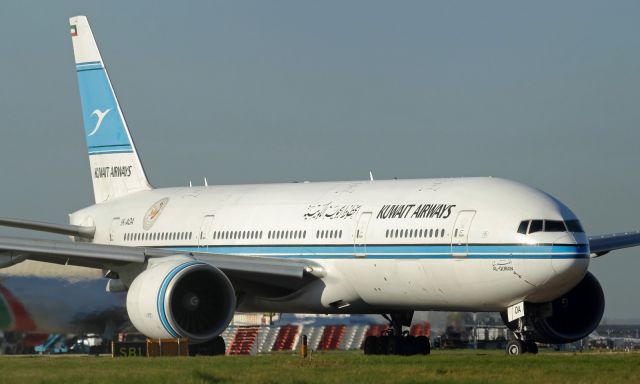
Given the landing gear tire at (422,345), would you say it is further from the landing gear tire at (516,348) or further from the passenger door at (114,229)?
the passenger door at (114,229)

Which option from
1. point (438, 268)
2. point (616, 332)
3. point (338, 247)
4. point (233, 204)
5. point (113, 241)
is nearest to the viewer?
point (438, 268)

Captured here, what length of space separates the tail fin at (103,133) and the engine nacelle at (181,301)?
11.2 metres

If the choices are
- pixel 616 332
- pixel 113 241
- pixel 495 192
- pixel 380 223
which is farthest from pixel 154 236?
pixel 616 332

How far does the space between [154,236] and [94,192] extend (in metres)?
6.13

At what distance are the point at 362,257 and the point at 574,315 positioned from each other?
5919 mm

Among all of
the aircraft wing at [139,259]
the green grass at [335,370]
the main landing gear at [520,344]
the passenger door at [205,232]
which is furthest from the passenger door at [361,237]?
the passenger door at [205,232]

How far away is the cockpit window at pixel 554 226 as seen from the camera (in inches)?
1236

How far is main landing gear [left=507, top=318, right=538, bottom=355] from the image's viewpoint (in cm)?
3234

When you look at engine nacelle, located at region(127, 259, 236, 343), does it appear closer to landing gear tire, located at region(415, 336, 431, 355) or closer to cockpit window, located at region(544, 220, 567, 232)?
landing gear tire, located at region(415, 336, 431, 355)

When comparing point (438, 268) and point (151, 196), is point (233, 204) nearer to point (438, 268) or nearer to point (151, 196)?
point (151, 196)

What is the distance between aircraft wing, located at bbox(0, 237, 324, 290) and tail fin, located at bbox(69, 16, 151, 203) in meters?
9.10

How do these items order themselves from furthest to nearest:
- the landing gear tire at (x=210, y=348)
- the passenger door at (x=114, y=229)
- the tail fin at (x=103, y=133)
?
the tail fin at (x=103, y=133)
the passenger door at (x=114, y=229)
the landing gear tire at (x=210, y=348)

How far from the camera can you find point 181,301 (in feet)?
111

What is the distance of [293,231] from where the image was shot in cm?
3675
